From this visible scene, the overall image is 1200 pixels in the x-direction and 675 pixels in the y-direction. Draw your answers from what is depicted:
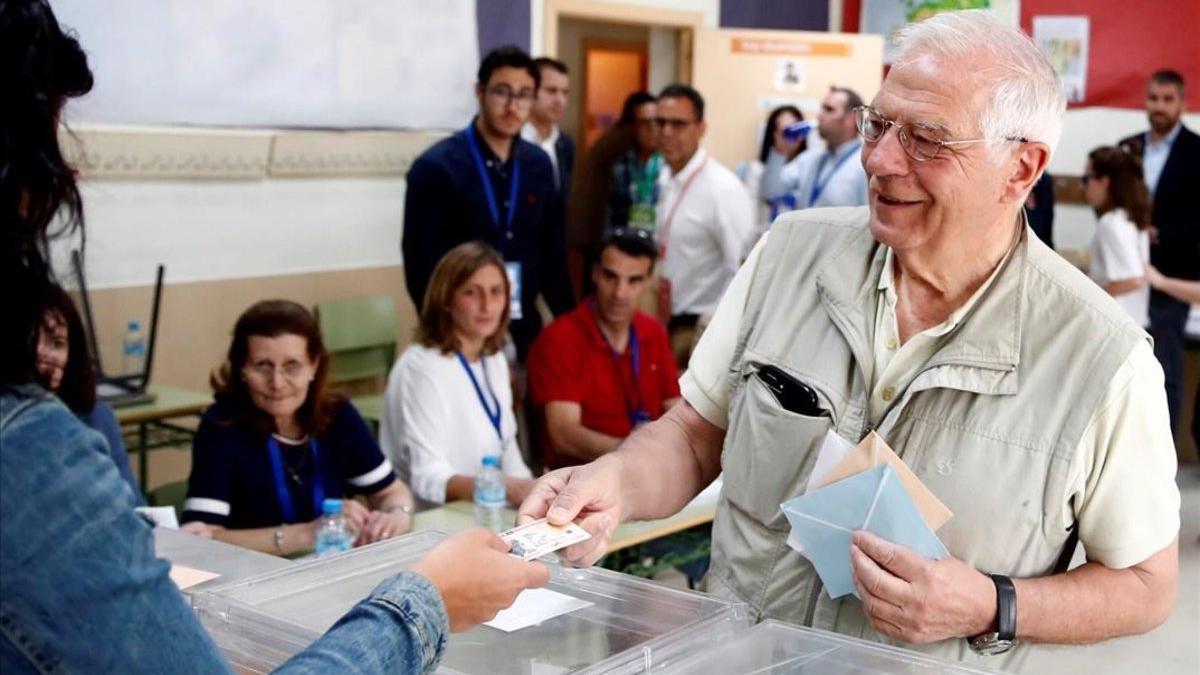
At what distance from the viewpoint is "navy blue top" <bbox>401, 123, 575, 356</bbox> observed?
491 cm

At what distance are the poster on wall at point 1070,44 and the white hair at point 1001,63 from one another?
8.17 meters

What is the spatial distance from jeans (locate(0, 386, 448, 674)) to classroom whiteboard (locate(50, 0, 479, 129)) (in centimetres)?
398

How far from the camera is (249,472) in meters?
3.36

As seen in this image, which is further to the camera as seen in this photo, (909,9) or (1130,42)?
(909,9)

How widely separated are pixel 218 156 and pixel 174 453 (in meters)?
1.25

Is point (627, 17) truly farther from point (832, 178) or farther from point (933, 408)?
point (933, 408)

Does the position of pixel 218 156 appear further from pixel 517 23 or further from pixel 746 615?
pixel 746 615

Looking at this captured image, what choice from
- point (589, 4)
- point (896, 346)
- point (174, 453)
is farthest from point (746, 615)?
point (589, 4)

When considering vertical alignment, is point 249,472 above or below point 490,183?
below

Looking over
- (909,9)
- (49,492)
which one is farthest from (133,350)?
(909,9)

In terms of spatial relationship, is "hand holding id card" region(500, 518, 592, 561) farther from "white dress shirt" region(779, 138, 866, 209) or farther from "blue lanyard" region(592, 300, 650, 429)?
"white dress shirt" region(779, 138, 866, 209)

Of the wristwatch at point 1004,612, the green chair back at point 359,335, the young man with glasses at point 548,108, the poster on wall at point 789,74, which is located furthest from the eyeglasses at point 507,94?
the poster on wall at point 789,74

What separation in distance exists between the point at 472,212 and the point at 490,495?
1.65 m

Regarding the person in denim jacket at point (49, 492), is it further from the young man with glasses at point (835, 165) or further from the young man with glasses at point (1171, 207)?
the young man with glasses at point (1171, 207)
